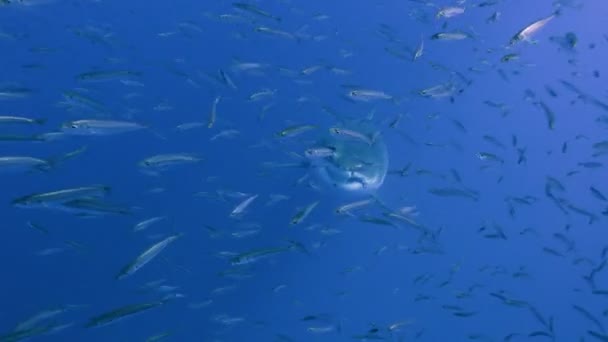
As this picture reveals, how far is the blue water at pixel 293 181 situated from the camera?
8109 millimetres

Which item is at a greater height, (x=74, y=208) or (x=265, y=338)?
(x=74, y=208)

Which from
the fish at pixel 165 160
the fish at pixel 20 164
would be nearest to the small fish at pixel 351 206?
the fish at pixel 165 160

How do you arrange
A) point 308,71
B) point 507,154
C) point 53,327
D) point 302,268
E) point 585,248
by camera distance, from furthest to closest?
point 507,154, point 585,248, point 302,268, point 308,71, point 53,327

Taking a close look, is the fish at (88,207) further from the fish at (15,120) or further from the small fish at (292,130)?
the small fish at (292,130)

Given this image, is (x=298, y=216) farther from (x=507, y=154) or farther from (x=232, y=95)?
(x=507, y=154)

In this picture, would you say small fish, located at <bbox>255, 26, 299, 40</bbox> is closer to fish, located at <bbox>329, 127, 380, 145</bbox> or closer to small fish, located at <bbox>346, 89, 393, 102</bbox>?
small fish, located at <bbox>346, 89, 393, 102</bbox>

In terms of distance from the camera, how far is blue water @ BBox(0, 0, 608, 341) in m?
8.11

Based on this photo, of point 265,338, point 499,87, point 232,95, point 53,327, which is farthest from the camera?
point 499,87

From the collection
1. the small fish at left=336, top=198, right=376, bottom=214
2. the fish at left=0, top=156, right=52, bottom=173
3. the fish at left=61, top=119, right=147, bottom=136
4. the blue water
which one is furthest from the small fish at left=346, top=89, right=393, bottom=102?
the fish at left=0, top=156, right=52, bottom=173

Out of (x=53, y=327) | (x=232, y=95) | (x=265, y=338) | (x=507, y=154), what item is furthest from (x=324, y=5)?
(x=53, y=327)

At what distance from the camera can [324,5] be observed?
22.0m

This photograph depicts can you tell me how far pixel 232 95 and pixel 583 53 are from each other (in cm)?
1833

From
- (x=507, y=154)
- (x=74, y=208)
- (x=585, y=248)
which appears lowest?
(x=585, y=248)

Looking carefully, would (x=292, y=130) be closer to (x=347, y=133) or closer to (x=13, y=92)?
(x=347, y=133)
